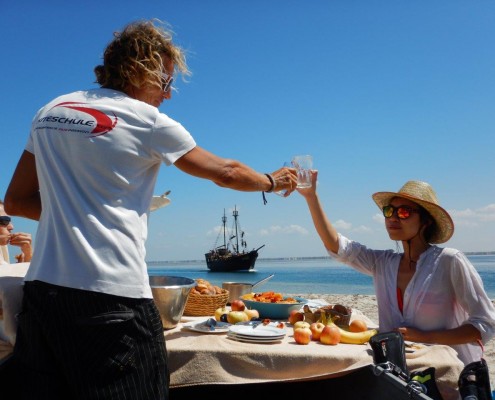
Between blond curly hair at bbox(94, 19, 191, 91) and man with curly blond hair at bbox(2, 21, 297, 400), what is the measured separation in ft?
0.42

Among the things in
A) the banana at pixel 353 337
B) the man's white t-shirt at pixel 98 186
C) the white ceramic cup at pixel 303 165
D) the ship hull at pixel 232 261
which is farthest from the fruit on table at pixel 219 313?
the ship hull at pixel 232 261

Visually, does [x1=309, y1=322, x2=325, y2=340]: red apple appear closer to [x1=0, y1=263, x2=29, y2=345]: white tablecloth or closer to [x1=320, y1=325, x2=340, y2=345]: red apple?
[x1=320, y1=325, x2=340, y2=345]: red apple

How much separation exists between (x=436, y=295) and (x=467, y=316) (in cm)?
31

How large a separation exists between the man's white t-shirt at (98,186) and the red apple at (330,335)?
122cm

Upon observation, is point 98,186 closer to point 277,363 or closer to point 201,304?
point 277,363

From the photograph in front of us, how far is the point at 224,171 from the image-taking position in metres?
2.03

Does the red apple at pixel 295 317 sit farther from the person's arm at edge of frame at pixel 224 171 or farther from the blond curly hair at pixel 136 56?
the blond curly hair at pixel 136 56

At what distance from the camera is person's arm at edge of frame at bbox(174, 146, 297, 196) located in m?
→ 1.90

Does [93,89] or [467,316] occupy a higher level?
[93,89]

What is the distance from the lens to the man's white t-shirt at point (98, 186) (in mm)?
1623

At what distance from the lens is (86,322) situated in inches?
62.6

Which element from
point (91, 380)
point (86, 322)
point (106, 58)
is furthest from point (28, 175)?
point (91, 380)

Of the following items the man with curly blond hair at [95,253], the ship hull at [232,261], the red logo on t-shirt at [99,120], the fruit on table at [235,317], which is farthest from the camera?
the ship hull at [232,261]

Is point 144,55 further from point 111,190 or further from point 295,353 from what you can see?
point 295,353
